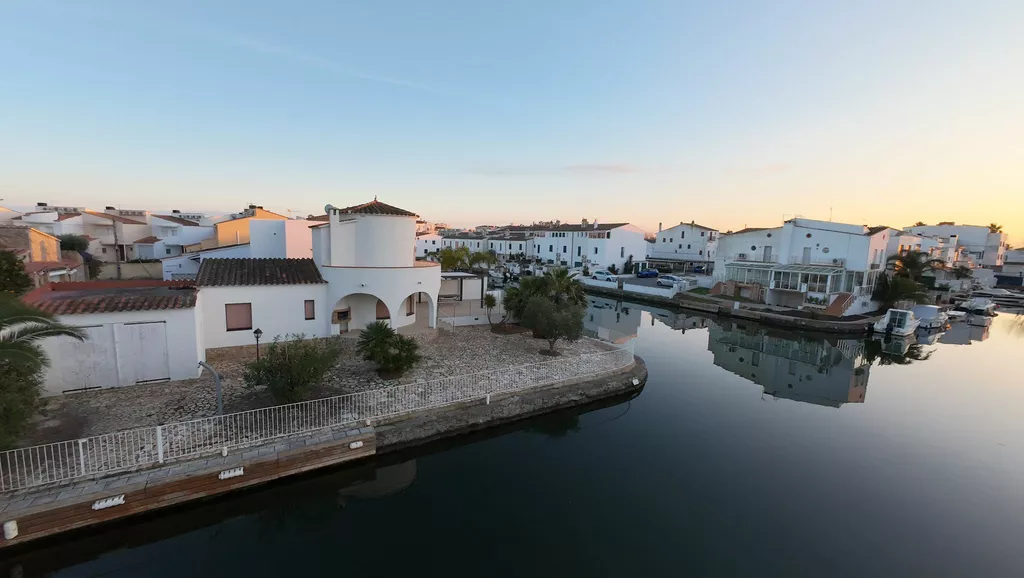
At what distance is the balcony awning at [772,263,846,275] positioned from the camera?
112 feet

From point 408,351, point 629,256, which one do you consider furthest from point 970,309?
point 408,351

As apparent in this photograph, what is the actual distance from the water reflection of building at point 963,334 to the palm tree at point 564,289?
29498mm

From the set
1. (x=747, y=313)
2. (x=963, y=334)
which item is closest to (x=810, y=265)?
→ (x=747, y=313)

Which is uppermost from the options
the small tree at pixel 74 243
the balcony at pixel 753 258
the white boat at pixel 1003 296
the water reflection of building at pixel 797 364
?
the balcony at pixel 753 258

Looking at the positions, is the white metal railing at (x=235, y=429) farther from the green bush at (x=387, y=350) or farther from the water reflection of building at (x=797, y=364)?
the water reflection of building at (x=797, y=364)

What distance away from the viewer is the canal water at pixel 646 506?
25.8 ft

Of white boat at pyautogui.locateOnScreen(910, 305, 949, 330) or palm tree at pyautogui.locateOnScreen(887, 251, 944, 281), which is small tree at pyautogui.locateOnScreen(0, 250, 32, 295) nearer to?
white boat at pyautogui.locateOnScreen(910, 305, 949, 330)

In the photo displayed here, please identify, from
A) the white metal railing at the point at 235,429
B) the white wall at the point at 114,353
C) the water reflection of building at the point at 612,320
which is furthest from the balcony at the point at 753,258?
the white wall at the point at 114,353

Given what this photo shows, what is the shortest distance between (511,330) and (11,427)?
1639 centimetres

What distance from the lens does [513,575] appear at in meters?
7.65

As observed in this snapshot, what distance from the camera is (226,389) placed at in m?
12.1

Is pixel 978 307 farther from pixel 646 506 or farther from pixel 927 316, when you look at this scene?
pixel 646 506

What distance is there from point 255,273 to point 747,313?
35320 millimetres

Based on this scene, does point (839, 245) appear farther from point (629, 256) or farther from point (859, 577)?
point (859, 577)
